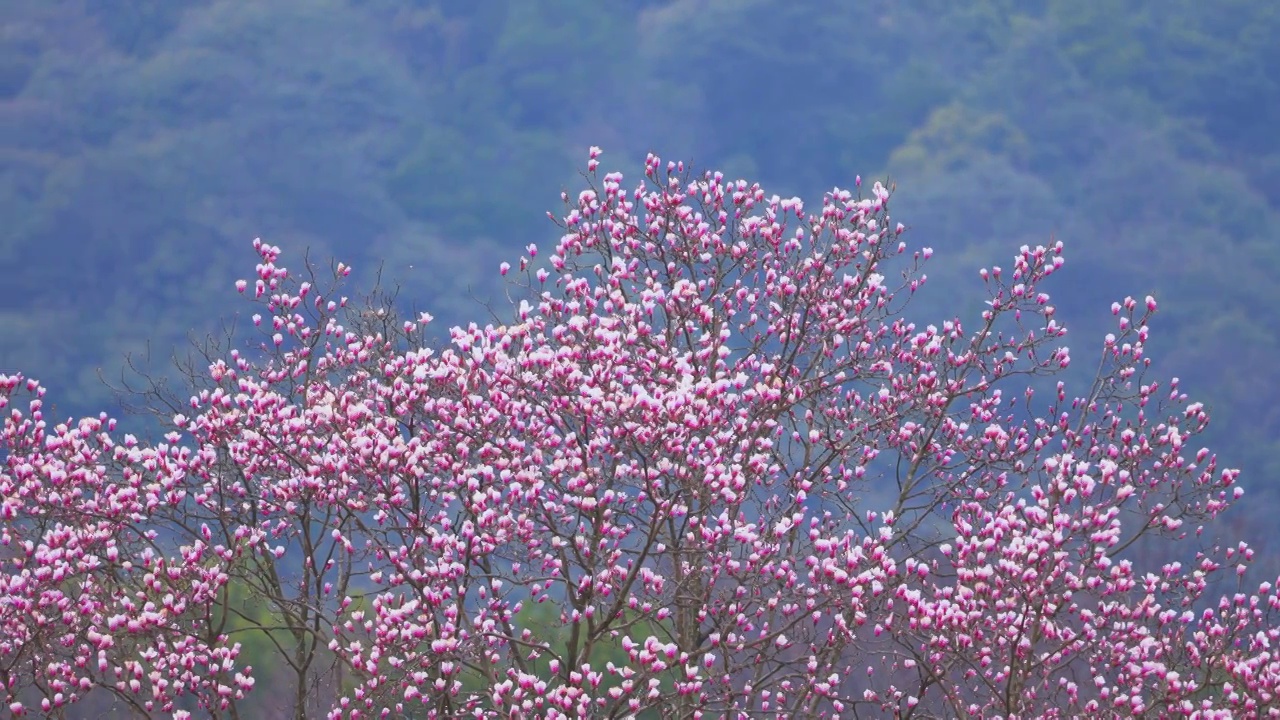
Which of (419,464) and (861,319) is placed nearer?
(419,464)

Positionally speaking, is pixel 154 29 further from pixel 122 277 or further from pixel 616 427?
pixel 616 427

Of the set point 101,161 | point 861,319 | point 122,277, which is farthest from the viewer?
point 101,161

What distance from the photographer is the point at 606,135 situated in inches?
4547

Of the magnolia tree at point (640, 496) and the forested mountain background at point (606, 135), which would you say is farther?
the forested mountain background at point (606, 135)

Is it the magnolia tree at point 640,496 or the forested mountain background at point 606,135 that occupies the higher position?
the forested mountain background at point 606,135

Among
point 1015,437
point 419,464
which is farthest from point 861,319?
point 419,464

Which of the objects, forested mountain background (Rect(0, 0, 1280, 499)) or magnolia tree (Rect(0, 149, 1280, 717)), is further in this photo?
forested mountain background (Rect(0, 0, 1280, 499))

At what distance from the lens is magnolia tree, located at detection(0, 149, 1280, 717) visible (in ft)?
31.4

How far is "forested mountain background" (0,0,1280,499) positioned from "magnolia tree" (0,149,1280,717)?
236 ft

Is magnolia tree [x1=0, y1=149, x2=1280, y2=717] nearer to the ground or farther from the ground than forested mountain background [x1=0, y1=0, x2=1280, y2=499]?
nearer to the ground

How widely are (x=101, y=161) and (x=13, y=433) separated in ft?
311

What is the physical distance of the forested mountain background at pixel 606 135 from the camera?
90.7 m

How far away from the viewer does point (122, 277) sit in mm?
91750

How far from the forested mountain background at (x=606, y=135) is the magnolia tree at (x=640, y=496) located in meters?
71.9
